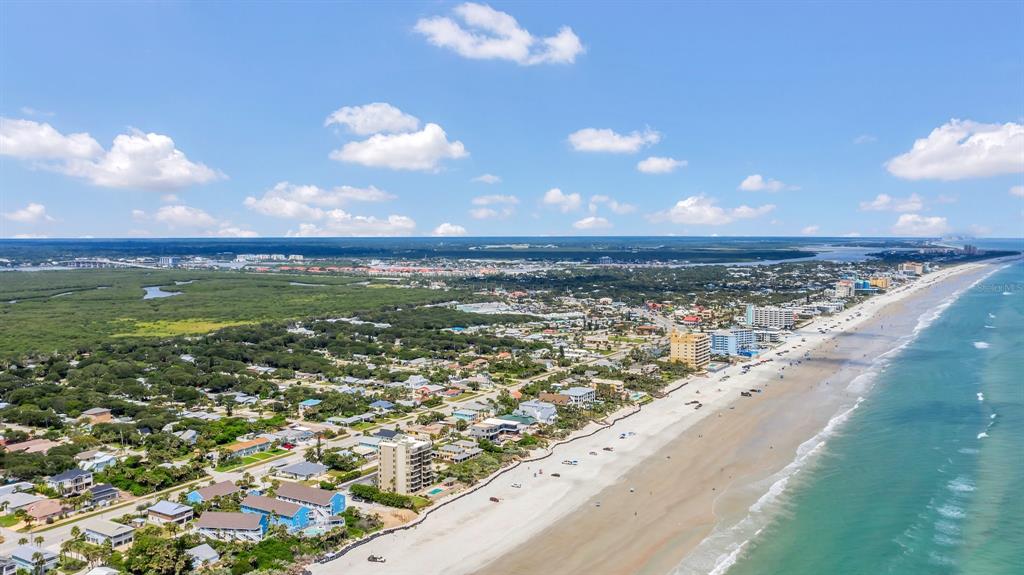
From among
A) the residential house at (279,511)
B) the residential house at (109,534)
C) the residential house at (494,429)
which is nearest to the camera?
the residential house at (109,534)

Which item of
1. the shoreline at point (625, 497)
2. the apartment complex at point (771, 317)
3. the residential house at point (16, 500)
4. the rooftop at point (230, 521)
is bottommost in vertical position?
the shoreline at point (625, 497)

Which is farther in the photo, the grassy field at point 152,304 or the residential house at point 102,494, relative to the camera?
the grassy field at point 152,304

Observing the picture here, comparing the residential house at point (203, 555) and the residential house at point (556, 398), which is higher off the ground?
the residential house at point (556, 398)

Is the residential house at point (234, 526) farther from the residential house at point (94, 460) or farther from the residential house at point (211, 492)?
the residential house at point (94, 460)

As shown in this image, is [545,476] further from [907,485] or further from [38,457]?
[38,457]

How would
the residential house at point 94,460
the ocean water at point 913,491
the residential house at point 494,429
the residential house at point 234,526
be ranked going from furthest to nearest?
the residential house at point 494,429 → the residential house at point 94,460 → the residential house at point 234,526 → the ocean water at point 913,491

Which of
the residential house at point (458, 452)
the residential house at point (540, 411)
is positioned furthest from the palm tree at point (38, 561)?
the residential house at point (540, 411)

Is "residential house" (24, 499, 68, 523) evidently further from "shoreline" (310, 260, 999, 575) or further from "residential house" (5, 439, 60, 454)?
"shoreline" (310, 260, 999, 575)
